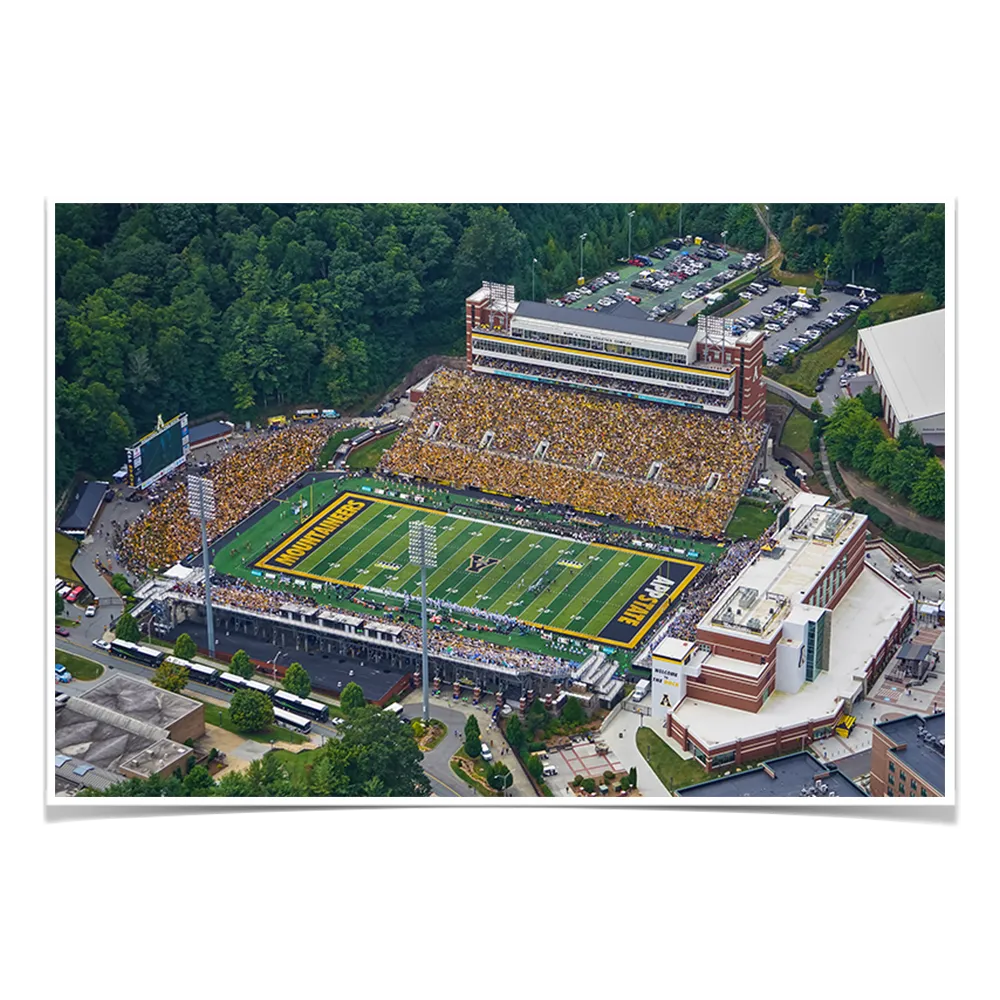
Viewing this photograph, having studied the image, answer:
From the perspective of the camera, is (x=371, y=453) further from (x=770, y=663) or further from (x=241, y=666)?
(x=770, y=663)

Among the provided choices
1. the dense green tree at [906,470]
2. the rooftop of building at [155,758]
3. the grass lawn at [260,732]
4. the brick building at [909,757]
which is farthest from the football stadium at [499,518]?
the brick building at [909,757]

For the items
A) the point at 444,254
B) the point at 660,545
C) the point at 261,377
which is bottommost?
the point at 660,545

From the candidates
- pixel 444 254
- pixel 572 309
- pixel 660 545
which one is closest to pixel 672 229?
pixel 444 254

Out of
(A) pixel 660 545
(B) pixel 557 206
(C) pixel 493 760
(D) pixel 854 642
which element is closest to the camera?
(C) pixel 493 760

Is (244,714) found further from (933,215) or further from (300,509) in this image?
(933,215)

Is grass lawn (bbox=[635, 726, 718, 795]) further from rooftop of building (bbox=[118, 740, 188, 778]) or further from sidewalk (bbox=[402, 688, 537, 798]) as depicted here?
rooftop of building (bbox=[118, 740, 188, 778])

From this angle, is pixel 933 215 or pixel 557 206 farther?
pixel 557 206
